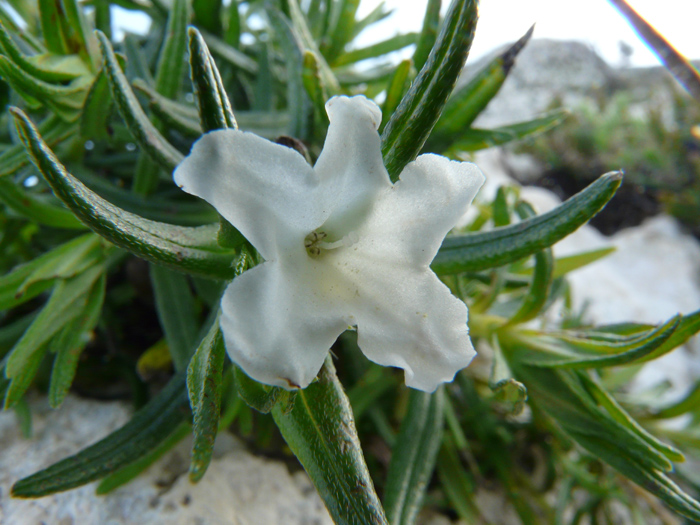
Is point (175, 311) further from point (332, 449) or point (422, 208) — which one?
point (422, 208)

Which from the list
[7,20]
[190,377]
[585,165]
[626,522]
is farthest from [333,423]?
[585,165]

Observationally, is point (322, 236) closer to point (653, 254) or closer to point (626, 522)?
point (626, 522)

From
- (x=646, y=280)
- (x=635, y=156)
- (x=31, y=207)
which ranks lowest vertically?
(x=646, y=280)

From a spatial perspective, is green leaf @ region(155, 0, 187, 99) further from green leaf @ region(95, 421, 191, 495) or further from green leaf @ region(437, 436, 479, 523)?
green leaf @ region(437, 436, 479, 523)

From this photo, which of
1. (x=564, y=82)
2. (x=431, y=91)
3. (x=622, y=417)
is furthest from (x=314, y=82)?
(x=564, y=82)

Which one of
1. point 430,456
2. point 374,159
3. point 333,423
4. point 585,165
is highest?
point 374,159

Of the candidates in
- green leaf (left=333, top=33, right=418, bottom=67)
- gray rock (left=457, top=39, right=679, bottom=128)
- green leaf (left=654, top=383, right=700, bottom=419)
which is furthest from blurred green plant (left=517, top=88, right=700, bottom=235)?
green leaf (left=333, top=33, right=418, bottom=67)
